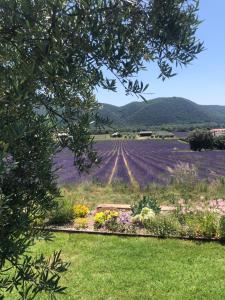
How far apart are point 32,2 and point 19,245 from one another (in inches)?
65.6

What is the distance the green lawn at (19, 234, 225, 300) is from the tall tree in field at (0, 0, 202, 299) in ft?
16.7

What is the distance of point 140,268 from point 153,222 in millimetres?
3091

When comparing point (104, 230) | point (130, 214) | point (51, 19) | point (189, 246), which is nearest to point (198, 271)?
point (189, 246)

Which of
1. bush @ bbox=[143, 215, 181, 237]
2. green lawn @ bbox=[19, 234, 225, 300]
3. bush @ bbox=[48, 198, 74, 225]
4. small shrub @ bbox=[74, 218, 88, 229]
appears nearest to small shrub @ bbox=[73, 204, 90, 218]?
bush @ bbox=[48, 198, 74, 225]

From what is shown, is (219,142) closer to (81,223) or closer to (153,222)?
(81,223)

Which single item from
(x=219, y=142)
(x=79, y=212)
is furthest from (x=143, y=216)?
(x=219, y=142)

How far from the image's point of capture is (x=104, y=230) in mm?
13172

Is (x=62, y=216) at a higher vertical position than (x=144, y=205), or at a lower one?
lower

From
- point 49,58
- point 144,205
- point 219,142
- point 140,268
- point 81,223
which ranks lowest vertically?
point 219,142

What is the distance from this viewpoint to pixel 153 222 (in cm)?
1279

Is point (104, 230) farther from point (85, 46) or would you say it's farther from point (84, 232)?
point (85, 46)

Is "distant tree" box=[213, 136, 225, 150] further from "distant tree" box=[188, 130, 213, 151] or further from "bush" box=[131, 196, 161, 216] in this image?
"bush" box=[131, 196, 161, 216]

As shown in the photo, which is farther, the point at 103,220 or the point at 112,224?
the point at 103,220

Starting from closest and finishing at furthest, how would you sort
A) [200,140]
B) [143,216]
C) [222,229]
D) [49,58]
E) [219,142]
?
[49,58] → [222,229] → [143,216] → [200,140] → [219,142]
